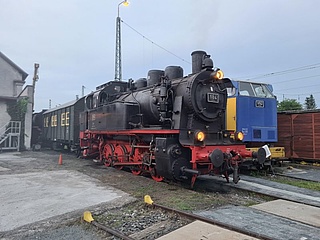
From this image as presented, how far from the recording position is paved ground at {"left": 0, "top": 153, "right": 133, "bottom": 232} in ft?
17.4

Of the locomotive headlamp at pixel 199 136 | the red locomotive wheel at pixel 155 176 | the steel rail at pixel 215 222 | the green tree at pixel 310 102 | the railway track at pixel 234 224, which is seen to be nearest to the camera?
the steel rail at pixel 215 222

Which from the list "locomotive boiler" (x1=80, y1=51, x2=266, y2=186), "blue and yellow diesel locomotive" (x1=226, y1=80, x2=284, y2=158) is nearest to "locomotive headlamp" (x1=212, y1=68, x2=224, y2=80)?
"locomotive boiler" (x1=80, y1=51, x2=266, y2=186)

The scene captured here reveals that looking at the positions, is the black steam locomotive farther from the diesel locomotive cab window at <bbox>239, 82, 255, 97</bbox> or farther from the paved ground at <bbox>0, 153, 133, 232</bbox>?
the diesel locomotive cab window at <bbox>239, 82, 255, 97</bbox>

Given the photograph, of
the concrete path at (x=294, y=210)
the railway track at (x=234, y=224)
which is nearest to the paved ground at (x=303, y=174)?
the concrete path at (x=294, y=210)

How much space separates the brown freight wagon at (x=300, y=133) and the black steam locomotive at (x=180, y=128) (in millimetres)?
5877

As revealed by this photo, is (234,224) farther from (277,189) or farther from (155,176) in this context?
(155,176)

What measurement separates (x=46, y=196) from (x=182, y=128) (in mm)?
3654

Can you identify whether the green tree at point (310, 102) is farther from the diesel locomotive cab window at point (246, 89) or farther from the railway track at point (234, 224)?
the railway track at point (234, 224)

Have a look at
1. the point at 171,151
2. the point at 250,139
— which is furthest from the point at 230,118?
the point at 171,151

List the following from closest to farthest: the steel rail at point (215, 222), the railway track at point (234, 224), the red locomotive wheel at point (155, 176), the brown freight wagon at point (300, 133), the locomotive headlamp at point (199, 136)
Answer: the steel rail at point (215, 222) < the railway track at point (234, 224) < the locomotive headlamp at point (199, 136) < the red locomotive wheel at point (155, 176) < the brown freight wagon at point (300, 133)

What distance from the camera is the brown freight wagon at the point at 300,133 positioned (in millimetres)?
11898

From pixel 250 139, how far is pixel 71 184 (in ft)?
20.2

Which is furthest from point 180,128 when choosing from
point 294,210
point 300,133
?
point 300,133

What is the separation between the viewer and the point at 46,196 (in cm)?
662
